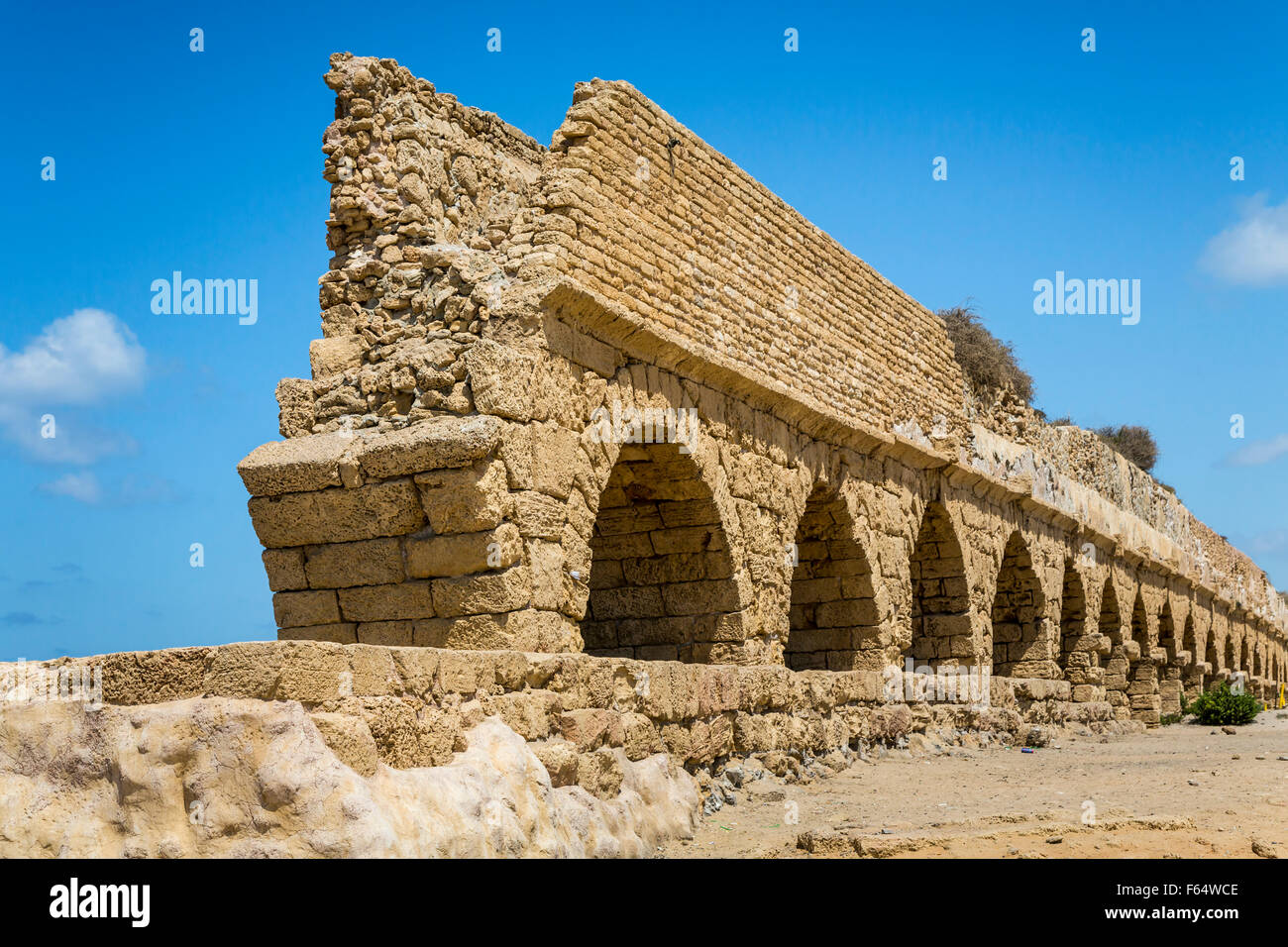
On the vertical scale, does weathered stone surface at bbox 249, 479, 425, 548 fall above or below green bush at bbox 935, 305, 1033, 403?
below

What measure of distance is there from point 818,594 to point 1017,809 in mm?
4118

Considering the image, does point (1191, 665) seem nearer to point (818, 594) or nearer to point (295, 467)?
point (818, 594)

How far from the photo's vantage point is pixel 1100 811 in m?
6.26

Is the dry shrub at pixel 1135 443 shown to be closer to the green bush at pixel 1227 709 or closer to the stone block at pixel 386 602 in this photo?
the green bush at pixel 1227 709

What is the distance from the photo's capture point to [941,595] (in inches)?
510

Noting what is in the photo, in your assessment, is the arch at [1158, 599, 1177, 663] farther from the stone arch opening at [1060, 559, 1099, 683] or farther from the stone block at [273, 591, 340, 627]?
the stone block at [273, 591, 340, 627]

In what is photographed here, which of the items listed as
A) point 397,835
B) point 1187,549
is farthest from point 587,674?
point 1187,549

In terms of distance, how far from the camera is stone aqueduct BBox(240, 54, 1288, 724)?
660 cm

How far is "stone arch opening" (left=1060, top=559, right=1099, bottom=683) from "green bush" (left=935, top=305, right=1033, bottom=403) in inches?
151

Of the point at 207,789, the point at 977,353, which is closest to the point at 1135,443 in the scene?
the point at 977,353

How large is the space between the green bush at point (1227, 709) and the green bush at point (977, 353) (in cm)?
565

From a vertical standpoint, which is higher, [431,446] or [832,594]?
[431,446]

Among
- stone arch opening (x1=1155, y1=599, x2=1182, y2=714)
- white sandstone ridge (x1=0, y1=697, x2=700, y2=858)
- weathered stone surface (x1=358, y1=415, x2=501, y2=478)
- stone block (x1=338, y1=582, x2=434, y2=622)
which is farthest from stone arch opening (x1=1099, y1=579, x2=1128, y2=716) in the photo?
white sandstone ridge (x1=0, y1=697, x2=700, y2=858)

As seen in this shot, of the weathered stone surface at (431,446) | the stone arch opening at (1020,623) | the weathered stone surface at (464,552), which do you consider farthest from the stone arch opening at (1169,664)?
the weathered stone surface at (431,446)
